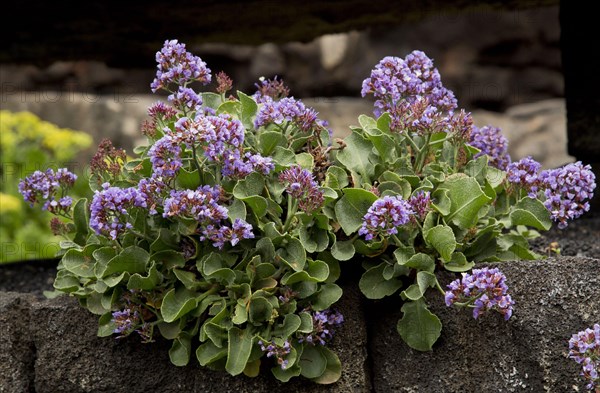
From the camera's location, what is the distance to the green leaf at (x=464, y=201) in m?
2.47

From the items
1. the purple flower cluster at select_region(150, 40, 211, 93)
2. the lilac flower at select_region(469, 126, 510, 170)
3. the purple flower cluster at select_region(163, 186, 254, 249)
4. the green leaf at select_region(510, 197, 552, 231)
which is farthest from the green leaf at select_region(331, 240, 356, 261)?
the lilac flower at select_region(469, 126, 510, 170)

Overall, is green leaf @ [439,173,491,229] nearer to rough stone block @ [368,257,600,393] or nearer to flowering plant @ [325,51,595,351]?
flowering plant @ [325,51,595,351]

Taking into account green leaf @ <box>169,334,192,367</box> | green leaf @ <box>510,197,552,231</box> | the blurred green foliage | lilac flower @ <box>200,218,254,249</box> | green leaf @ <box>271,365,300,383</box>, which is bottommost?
the blurred green foliage

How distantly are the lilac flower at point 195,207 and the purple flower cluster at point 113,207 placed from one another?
0.35 ft

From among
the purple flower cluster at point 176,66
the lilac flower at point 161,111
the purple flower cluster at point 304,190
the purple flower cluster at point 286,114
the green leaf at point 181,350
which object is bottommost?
the green leaf at point 181,350

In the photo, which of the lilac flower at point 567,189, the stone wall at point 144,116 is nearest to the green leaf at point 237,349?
the lilac flower at point 567,189

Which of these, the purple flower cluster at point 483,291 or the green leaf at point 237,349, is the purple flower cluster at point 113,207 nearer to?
the green leaf at point 237,349

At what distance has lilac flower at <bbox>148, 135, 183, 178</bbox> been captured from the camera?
2.32m

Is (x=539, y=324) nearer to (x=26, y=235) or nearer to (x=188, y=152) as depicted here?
(x=188, y=152)

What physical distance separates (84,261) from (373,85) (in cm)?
98

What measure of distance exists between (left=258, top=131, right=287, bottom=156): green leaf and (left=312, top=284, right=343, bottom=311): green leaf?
0.42m

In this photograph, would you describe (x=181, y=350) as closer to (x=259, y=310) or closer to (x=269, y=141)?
(x=259, y=310)

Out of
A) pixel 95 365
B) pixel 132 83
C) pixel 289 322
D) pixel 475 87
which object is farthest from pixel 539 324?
pixel 132 83

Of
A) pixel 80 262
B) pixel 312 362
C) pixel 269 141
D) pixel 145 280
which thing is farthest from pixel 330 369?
pixel 80 262
